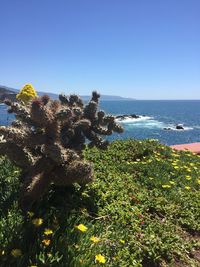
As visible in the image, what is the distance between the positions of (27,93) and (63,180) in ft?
21.3

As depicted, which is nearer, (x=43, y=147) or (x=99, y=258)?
(x=99, y=258)

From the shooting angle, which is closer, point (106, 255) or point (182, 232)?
point (106, 255)

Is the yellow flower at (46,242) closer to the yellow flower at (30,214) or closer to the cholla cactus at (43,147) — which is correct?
the yellow flower at (30,214)

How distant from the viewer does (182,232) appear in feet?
18.4

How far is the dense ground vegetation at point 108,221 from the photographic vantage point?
3.93 meters

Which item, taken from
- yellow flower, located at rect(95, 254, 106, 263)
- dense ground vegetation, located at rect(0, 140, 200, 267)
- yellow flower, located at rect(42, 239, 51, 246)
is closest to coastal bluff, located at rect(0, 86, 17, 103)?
dense ground vegetation, located at rect(0, 140, 200, 267)

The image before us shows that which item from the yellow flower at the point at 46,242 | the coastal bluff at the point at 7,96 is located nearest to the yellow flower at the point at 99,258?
the yellow flower at the point at 46,242

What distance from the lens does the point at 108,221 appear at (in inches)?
201

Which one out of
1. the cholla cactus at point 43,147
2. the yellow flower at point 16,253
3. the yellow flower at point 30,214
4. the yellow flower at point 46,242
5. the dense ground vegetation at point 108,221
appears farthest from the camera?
the cholla cactus at point 43,147

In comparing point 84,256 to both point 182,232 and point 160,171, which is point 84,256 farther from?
point 160,171

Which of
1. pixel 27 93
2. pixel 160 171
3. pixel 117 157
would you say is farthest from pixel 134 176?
pixel 27 93

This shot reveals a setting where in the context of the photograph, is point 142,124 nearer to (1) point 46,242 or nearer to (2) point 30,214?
(2) point 30,214

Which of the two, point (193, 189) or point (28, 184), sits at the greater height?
point (28, 184)

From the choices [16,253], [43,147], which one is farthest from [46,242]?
[43,147]
